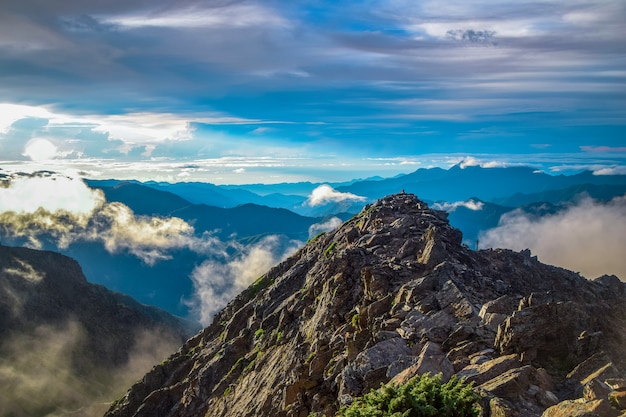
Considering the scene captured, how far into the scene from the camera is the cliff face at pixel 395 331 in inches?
1560

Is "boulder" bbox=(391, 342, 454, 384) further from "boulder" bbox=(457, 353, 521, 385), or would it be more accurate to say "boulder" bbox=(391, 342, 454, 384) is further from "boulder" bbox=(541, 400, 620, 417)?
"boulder" bbox=(541, 400, 620, 417)

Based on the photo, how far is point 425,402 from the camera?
29.9 m

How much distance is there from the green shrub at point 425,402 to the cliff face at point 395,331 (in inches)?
88.8

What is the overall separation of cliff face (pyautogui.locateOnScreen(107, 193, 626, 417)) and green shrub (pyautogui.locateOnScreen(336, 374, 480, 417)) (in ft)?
7.40

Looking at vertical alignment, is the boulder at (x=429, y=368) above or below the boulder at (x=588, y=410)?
below

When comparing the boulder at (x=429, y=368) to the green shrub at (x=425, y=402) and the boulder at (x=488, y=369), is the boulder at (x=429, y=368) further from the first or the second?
the green shrub at (x=425, y=402)

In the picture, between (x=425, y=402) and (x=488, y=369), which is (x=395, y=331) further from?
(x=425, y=402)

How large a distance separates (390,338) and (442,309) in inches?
301

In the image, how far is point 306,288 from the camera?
293 feet

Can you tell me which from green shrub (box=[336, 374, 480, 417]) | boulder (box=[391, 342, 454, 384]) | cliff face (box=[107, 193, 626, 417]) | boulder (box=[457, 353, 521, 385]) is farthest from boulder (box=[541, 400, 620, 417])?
boulder (box=[391, 342, 454, 384])

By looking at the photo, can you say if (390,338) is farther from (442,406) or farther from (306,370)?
(442,406)

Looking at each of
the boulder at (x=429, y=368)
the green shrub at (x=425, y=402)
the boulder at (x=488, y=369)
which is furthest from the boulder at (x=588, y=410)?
the boulder at (x=429, y=368)

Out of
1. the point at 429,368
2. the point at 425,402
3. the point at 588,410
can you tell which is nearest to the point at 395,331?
the point at 429,368

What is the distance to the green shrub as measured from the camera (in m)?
29.6
